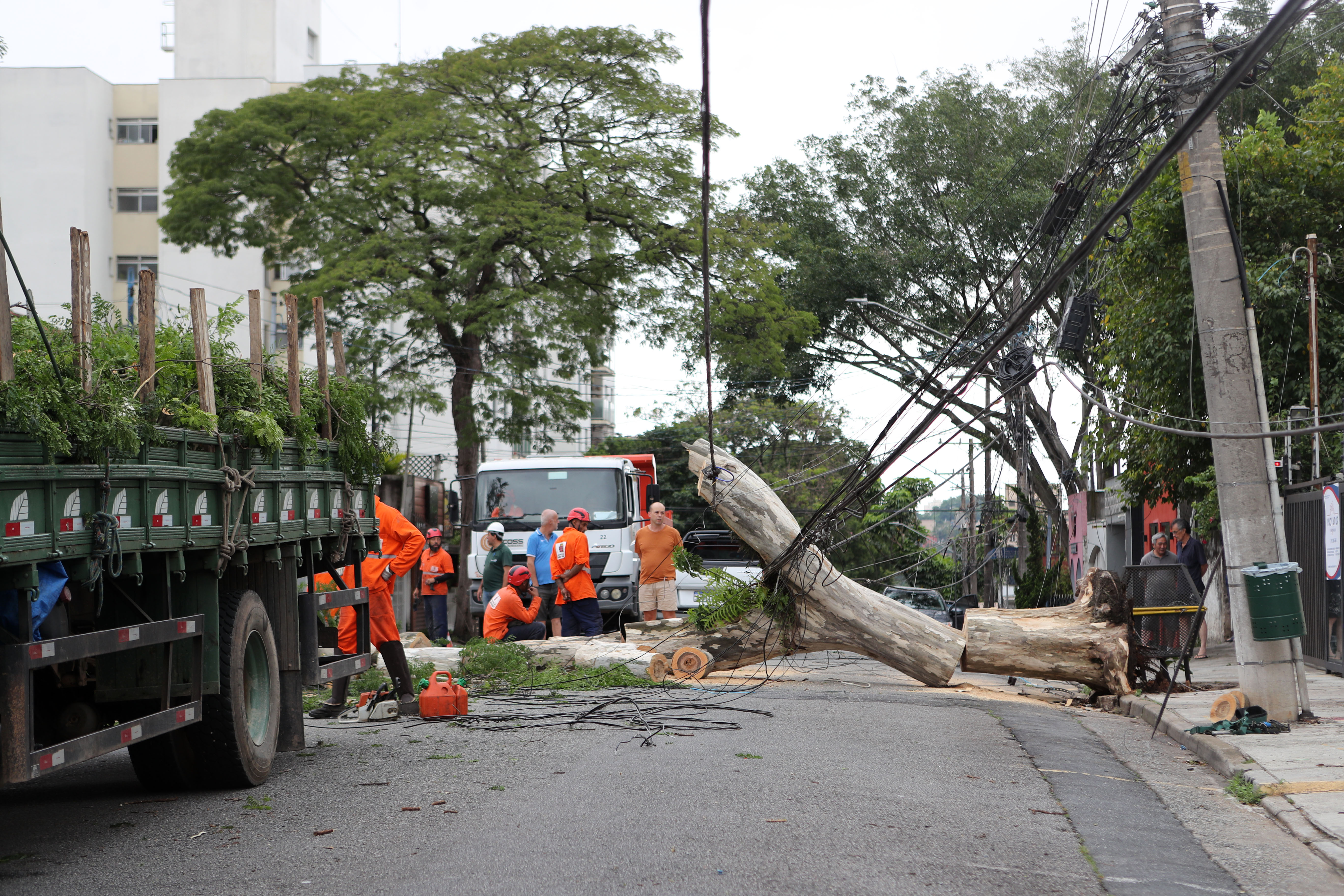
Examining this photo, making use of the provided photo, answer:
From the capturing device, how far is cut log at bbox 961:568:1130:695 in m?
12.3

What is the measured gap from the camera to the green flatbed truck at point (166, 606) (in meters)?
5.07

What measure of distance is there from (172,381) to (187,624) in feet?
4.07

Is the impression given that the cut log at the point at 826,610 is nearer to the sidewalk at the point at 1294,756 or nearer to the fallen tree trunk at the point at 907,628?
the fallen tree trunk at the point at 907,628

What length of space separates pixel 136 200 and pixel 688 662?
33751 mm

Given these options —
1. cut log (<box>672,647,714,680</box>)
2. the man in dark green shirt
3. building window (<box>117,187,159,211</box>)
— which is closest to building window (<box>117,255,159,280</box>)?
building window (<box>117,187,159,211</box>)

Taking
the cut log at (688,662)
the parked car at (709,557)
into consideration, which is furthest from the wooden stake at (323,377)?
the parked car at (709,557)

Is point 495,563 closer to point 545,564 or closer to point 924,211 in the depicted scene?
point 545,564

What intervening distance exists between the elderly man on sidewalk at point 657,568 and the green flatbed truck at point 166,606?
25.1 ft

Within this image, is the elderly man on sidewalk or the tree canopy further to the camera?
the tree canopy

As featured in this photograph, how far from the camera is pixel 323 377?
28.2 feet

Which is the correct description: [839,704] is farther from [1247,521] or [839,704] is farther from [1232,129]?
[1232,129]

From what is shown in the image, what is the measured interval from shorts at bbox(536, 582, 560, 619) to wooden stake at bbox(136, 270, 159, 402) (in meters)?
9.96

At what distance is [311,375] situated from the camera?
8.73 meters

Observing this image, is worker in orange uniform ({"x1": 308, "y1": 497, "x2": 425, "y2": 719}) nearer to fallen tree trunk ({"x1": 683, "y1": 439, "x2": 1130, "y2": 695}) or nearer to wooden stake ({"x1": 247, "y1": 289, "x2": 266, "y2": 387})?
wooden stake ({"x1": 247, "y1": 289, "x2": 266, "y2": 387})
